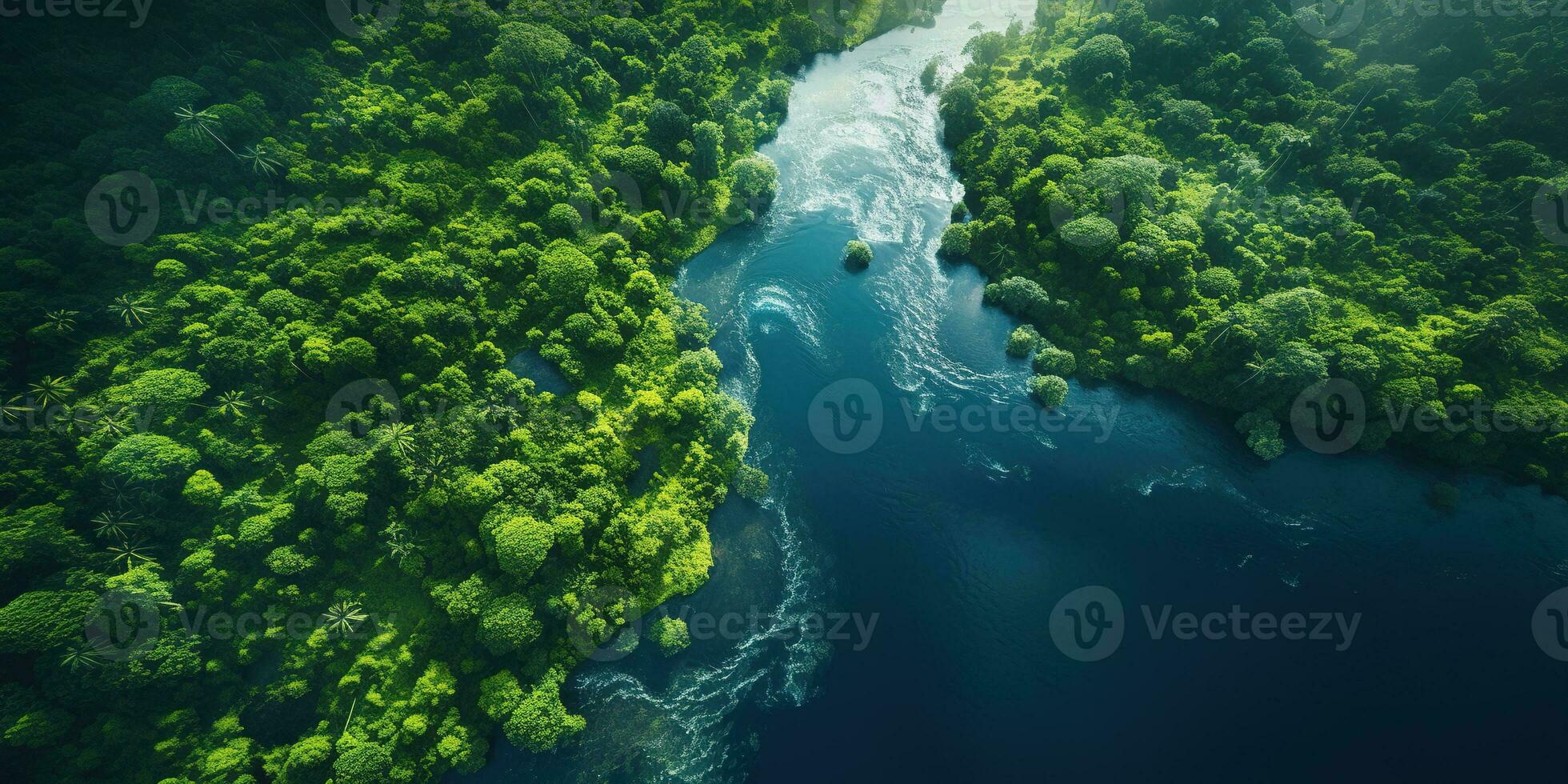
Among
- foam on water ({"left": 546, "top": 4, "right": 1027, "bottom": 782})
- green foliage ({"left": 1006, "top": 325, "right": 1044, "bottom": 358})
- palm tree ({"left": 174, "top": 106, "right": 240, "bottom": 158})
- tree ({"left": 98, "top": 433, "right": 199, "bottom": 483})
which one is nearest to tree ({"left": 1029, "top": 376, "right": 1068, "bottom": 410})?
foam on water ({"left": 546, "top": 4, "right": 1027, "bottom": 782})

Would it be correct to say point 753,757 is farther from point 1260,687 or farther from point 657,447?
point 1260,687

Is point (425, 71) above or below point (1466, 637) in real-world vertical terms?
above

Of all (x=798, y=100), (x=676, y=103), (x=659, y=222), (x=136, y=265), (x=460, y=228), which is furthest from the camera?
(x=798, y=100)

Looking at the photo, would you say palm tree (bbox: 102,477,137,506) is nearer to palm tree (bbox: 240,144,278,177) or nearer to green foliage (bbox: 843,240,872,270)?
palm tree (bbox: 240,144,278,177)

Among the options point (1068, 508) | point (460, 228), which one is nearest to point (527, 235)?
point (460, 228)

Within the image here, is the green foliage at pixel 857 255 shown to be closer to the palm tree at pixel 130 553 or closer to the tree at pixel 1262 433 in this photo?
the tree at pixel 1262 433

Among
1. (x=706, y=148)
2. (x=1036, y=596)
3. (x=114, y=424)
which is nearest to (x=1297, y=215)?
(x=1036, y=596)

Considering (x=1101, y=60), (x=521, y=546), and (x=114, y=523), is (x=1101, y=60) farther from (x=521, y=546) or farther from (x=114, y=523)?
(x=114, y=523)
